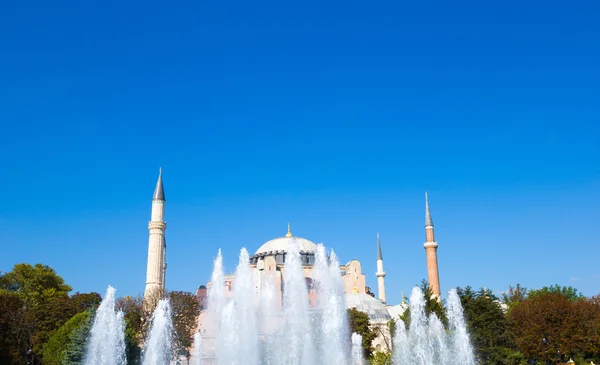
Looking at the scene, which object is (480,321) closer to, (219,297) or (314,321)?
(314,321)

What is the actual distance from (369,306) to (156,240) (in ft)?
61.1

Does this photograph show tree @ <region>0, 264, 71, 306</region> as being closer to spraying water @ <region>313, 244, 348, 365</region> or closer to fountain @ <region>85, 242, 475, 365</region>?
fountain @ <region>85, 242, 475, 365</region>

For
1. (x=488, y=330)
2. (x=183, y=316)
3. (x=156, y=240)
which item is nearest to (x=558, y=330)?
(x=488, y=330)

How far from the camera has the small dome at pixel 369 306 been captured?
47.9 meters

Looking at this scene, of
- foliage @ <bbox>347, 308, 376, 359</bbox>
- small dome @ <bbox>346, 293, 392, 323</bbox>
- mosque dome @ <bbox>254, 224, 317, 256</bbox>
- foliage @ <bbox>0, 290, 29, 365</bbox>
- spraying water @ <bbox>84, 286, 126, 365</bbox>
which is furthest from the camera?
mosque dome @ <bbox>254, 224, 317, 256</bbox>

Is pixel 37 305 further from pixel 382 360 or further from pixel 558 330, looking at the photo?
pixel 558 330

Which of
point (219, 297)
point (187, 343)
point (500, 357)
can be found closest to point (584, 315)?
point (500, 357)

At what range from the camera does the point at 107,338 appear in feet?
92.1

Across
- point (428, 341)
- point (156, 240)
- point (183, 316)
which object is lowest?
point (428, 341)

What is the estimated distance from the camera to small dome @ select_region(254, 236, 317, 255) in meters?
62.7

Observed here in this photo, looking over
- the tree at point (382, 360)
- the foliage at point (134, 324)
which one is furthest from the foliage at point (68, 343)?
the tree at point (382, 360)

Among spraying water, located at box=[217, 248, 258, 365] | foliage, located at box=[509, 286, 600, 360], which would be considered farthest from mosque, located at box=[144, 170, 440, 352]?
spraying water, located at box=[217, 248, 258, 365]

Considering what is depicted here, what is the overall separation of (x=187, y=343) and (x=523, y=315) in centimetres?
2155

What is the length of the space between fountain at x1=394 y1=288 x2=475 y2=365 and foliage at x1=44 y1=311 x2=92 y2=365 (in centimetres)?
1570
